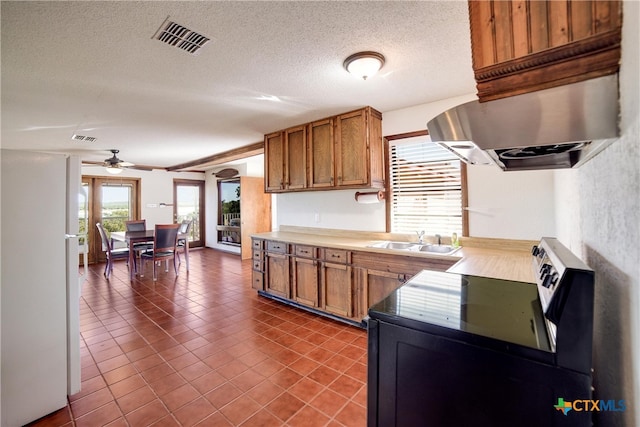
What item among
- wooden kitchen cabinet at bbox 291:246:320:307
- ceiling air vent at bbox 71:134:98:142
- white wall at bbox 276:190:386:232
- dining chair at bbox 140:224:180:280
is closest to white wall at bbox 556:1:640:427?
white wall at bbox 276:190:386:232

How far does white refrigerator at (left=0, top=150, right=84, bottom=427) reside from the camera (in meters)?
1.57

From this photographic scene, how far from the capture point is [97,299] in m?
3.78

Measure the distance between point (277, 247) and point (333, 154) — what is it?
135 cm

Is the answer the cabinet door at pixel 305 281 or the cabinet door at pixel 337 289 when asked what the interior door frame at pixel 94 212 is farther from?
the cabinet door at pixel 337 289

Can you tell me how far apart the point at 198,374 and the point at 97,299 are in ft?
8.94

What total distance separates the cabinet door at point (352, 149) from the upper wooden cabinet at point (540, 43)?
2147mm

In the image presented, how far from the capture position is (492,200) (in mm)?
2547

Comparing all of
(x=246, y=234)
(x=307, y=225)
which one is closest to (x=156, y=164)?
(x=246, y=234)

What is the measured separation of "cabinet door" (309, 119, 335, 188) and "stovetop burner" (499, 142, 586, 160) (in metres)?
2.12

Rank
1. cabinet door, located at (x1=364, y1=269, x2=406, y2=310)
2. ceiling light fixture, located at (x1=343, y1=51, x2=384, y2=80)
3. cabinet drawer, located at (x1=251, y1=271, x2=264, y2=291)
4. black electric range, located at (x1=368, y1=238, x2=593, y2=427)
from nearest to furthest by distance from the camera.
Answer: black electric range, located at (x1=368, y1=238, x2=593, y2=427)
ceiling light fixture, located at (x1=343, y1=51, x2=384, y2=80)
cabinet door, located at (x1=364, y1=269, x2=406, y2=310)
cabinet drawer, located at (x1=251, y1=271, x2=264, y2=291)

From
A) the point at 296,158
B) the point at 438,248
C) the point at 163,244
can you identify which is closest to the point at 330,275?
the point at 438,248

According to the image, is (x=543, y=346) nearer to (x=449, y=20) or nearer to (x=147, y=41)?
(x=449, y=20)

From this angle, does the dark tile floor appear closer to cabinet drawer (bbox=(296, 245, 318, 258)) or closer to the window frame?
cabinet drawer (bbox=(296, 245, 318, 258))

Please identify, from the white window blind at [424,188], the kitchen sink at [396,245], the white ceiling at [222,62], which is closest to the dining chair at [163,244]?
the white ceiling at [222,62]
